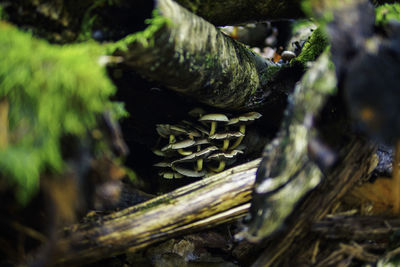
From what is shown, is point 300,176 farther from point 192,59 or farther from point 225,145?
point 225,145

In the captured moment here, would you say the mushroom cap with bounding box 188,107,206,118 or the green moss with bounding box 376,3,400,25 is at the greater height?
the green moss with bounding box 376,3,400,25

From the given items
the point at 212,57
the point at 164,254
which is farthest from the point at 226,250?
the point at 212,57

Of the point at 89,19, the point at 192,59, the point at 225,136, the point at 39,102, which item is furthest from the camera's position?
the point at 225,136

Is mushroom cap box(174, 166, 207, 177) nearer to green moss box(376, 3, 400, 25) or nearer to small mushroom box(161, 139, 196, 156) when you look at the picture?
small mushroom box(161, 139, 196, 156)

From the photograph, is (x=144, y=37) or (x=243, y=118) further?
(x=243, y=118)

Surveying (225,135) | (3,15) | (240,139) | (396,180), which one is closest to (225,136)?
(225,135)

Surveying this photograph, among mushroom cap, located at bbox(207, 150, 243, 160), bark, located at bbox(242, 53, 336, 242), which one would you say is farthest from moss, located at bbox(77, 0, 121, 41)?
mushroom cap, located at bbox(207, 150, 243, 160)

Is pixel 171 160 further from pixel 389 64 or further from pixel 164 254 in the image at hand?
pixel 389 64
